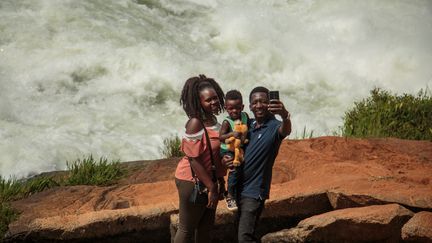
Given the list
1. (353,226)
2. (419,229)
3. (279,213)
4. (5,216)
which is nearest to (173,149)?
(5,216)

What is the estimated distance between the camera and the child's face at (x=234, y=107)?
4164 millimetres

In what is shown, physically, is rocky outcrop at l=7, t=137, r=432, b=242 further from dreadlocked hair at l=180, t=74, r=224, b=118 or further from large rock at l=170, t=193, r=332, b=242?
dreadlocked hair at l=180, t=74, r=224, b=118

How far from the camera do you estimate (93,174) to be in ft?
23.4

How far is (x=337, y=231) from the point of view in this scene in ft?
17.0

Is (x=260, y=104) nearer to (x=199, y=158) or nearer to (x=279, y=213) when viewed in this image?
(x=199, y=158)

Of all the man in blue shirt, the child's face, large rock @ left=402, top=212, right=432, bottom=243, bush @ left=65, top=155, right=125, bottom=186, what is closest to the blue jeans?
the man in blue shirt

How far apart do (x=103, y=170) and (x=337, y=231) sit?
2.93m

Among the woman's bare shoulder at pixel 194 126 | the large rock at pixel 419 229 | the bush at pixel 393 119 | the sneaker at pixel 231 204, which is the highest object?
the woman's bare shoulder at pixel 194 126

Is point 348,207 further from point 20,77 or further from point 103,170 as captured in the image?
point 20,77

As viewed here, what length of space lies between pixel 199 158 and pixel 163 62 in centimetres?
749

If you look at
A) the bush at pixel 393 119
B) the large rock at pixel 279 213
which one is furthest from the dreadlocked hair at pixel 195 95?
the bush at pixel 393 119

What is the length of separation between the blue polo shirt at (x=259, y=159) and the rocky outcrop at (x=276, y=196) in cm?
114

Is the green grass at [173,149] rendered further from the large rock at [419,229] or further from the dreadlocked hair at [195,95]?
the dreadlocked hair at [195,95]

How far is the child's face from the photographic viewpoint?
416 centimetres
